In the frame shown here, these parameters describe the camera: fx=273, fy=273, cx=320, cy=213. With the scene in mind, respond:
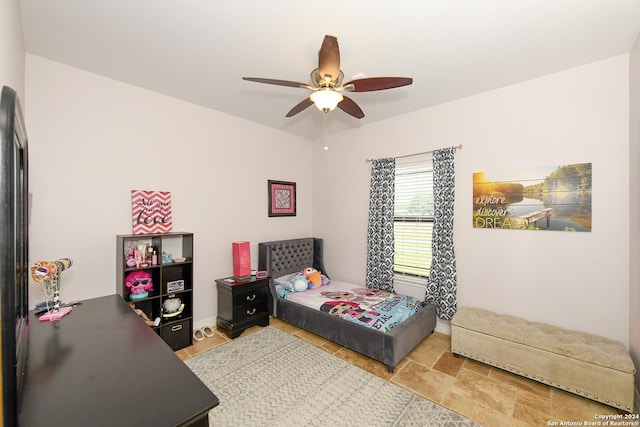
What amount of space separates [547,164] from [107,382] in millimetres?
3805

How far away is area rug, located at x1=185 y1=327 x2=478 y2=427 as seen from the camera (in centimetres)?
211

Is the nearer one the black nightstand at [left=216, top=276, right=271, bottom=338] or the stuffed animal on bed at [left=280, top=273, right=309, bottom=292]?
the black nightstand at [left=216, top=276, right=271, bottom=338]

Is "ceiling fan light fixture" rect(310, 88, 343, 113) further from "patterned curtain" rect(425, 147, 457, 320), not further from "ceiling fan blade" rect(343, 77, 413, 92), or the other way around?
"patterned curtain" rect(425, 147, 457, 320)

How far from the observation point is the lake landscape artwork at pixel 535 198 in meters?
2.63

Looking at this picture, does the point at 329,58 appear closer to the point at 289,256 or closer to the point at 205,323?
the point at 289,256

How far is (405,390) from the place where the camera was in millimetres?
2445

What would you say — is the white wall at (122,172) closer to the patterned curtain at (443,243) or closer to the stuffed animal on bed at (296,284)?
the stuffed animal on bed at (296,284)

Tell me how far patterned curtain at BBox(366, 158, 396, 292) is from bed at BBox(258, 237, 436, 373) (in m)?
0.68

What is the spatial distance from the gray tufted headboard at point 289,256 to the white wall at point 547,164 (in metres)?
2.05

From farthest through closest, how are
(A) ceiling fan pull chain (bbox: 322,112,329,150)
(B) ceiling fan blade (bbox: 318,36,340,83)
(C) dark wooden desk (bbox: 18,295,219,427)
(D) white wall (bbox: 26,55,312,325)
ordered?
(A) ceiling fan pull chain (bbox: 322,112,329,150) → (D) white wall (bbox: 26,55,312,325) → (B) ceiling fan blade (bbox: 318,36,340,83) → (C) dark wooden desk (bbox: 18,295,219,427)

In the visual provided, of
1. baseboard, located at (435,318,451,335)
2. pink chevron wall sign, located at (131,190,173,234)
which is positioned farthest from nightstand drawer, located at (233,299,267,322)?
baseboard, located at (435,318,451,335)

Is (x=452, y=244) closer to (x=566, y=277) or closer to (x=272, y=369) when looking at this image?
(x=566, y=277)

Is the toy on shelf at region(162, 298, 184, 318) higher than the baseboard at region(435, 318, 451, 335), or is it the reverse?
the toy on shelf at region(162, 298, 184, 318)

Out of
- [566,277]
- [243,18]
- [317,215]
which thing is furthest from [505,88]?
[317,215]
